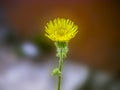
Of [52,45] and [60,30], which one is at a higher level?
[52,45]

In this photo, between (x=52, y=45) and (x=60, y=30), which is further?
(x=52, y=45)

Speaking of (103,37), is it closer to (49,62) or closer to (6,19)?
(49,62)

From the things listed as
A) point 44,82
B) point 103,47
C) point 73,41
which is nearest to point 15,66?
point 44,82

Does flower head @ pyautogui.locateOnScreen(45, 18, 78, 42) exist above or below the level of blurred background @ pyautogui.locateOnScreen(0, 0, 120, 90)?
below

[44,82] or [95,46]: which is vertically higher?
[95,46]

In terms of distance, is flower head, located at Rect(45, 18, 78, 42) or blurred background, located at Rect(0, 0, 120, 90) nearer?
flower head, located at Rect(45, 18, 78, 42)
